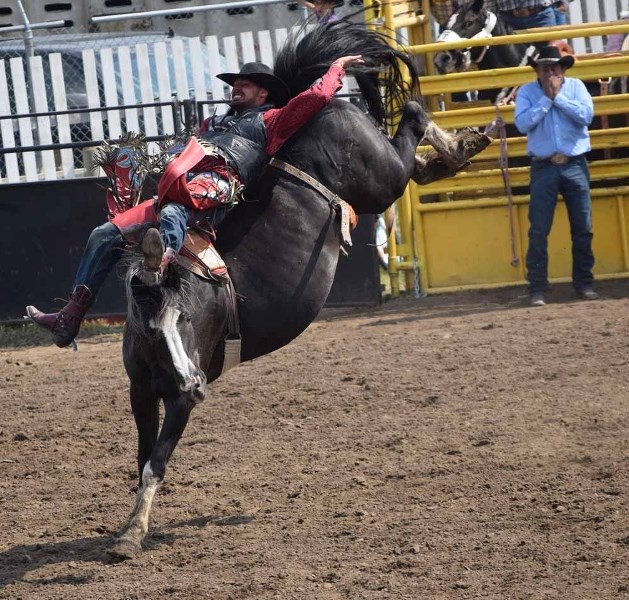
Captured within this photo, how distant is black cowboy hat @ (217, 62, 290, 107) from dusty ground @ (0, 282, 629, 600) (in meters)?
1.88

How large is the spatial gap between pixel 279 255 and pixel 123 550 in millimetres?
1529

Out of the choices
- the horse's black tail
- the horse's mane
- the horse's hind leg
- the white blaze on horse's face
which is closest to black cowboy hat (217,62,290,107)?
the horse's black tail

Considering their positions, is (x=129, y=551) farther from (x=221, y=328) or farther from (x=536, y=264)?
(x=536, y=264)

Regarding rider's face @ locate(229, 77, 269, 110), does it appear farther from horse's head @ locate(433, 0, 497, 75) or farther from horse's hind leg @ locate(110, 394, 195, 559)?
horse's head @ locate(433, 0, 497, 75)

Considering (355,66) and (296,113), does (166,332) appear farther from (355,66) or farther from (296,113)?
(355,66)

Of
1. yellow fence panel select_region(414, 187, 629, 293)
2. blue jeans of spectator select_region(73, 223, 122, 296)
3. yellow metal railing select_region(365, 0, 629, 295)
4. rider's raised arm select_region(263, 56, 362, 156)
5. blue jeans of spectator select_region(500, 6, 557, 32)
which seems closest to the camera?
blue jeans of spectator select_region(73, 223, 122, 296)

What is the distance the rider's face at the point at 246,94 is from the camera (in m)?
5.85

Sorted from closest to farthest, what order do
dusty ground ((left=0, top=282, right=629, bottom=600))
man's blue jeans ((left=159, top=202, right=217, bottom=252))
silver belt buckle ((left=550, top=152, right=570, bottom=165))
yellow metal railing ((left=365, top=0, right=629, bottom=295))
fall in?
dusty ground ((left=0, top=282, right=629, bottom=600)) < man's blue jeans ((left=159, top=202, right=217, bottom=252)) < silver belt buckle ((left=550, top=152, right=570, bottom=165)) < yellow metal railing ((left=365, top=0, right=629, bottom=295))

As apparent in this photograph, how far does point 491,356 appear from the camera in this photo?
26.2ft

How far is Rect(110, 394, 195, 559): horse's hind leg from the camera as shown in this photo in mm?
5016

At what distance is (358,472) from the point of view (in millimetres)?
5984

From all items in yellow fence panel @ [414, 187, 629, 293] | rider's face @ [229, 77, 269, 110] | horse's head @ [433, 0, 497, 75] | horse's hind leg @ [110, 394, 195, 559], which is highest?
horse's head @ [433, 0, 497, 75]

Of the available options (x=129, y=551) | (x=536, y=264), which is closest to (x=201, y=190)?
(x=129, y=551)

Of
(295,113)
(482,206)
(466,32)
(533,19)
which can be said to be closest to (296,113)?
(295,113)
